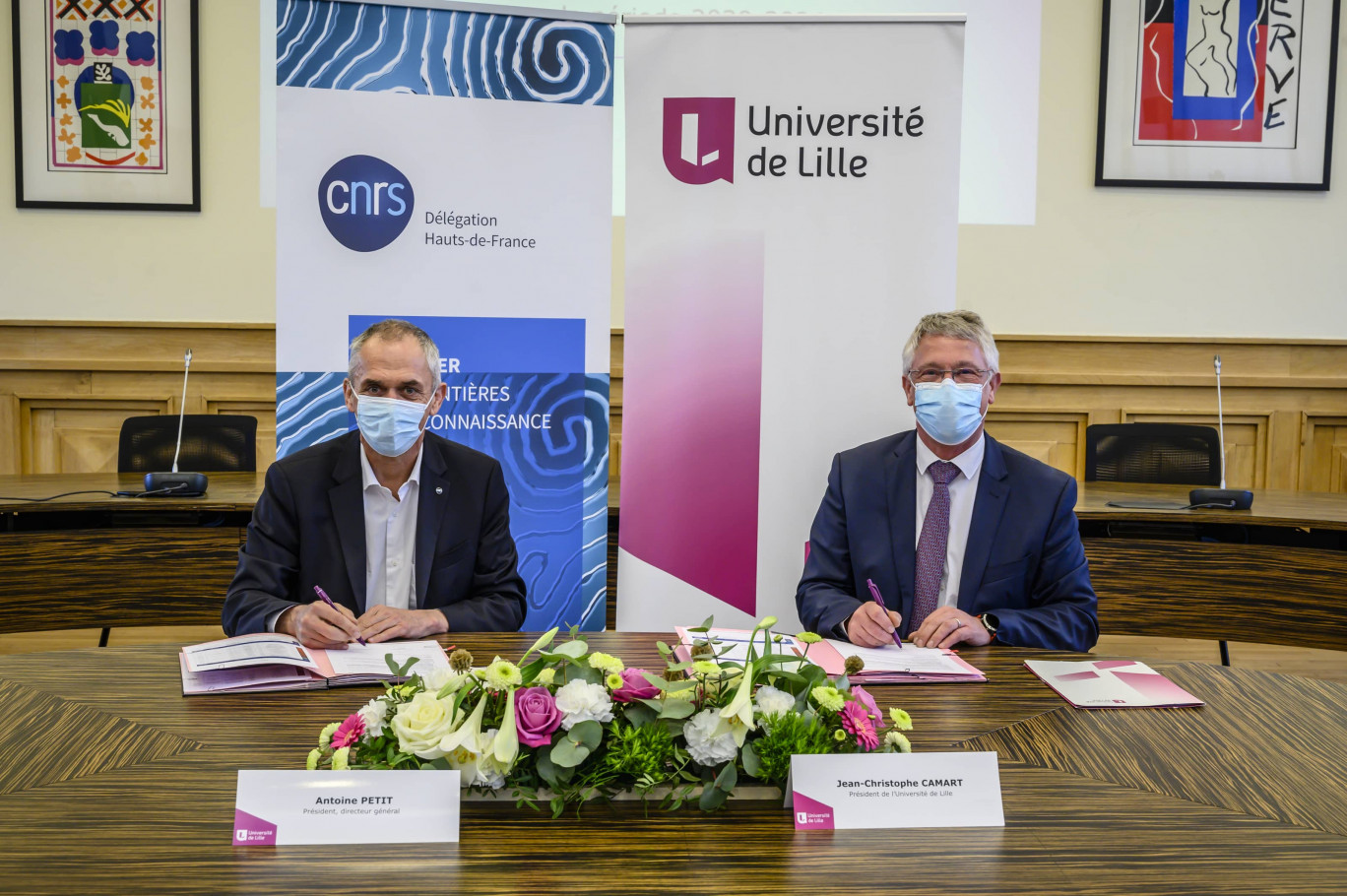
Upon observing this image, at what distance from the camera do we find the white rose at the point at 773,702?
1.14 metres

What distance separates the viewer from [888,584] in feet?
7.59

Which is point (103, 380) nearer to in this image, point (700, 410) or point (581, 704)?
point (700, 410)

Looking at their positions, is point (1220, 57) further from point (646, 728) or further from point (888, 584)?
point (646, 728)

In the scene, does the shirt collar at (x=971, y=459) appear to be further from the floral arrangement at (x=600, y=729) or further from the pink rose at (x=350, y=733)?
the pink rose at (x=350, y=733)

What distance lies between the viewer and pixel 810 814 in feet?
3.63

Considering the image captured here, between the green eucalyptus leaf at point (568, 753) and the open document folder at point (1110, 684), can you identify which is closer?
the green eucalyptus leaf at point (568, 753)

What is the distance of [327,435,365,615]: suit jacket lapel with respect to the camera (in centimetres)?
223

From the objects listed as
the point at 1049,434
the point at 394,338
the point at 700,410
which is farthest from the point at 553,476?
the point at 1049,434

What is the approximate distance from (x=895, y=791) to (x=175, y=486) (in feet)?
9.23

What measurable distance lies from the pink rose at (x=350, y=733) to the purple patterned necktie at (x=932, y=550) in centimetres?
144

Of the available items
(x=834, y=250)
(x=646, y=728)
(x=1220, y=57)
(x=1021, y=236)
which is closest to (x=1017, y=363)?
(x=1021, y=236)

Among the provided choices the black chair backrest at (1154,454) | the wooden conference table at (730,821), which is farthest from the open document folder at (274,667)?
the black chair backrest at (1154,454)

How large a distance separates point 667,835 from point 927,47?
2.34 metres

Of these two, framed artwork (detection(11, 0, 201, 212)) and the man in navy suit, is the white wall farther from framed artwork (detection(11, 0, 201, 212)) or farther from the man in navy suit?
the man in navy suit
